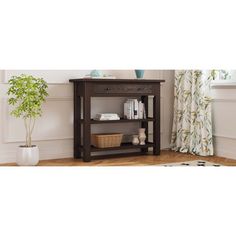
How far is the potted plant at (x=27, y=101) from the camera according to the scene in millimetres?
3543

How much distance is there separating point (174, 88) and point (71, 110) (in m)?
1.24

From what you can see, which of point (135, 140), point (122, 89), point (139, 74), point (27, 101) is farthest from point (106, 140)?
point (27, 101)

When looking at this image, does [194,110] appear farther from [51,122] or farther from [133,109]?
[51,122]

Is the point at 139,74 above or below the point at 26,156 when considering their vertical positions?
above

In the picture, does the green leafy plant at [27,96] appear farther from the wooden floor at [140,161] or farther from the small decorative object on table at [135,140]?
the small decorative object on table at [135,140]

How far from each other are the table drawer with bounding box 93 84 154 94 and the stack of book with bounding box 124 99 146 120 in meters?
0.14

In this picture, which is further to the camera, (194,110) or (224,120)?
(194,110)

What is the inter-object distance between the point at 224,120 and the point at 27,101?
1943mm

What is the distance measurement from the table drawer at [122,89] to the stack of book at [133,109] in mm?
140

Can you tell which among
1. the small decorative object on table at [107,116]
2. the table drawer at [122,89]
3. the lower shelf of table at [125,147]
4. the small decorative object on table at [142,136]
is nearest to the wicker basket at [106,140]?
the lower shelf of table at [125,147]

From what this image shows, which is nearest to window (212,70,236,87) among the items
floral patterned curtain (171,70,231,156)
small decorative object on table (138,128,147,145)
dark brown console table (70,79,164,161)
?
floral patterned curtain (171,70,231,156)

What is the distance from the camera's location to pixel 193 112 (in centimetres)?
434
